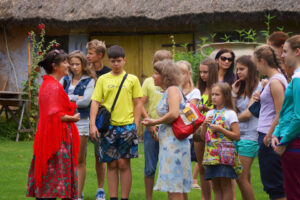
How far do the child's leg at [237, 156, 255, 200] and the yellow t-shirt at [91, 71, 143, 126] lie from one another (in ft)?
4.18

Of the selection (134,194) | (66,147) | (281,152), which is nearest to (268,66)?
(281,152)

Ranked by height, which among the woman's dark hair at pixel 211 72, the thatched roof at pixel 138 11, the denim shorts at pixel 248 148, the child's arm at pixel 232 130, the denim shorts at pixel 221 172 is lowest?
the denim shorts at pixel 221 172

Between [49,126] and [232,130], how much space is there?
5.40ft

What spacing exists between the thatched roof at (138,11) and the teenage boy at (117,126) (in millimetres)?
6421

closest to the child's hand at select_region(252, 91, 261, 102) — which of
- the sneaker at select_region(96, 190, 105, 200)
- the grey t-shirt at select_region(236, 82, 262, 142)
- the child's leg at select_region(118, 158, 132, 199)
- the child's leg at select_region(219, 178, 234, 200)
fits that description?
the grey t-shirt at select_region(236, 82, 262, 142)

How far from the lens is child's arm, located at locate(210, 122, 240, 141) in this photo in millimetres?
4672

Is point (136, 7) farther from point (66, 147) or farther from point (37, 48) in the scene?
point (66, 147)

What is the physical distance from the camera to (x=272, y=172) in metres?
4.21

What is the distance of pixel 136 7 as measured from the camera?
12.1 m

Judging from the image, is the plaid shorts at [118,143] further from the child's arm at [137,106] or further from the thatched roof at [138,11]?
the thatched roof at [138,11]

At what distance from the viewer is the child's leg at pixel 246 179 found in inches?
189

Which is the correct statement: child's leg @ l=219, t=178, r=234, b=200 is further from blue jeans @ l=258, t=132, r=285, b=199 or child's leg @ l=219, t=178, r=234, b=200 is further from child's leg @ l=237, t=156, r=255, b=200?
blue jeans @ l=258, t=132, r=285, b=199

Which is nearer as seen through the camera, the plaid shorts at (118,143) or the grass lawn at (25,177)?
the plaid shorts at (118,143)

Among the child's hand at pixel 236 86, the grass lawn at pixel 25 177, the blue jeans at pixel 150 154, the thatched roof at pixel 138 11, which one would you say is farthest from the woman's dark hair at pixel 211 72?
the thatched roof at pixel 138 11
